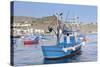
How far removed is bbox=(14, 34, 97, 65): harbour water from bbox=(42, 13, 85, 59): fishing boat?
54 millimetres

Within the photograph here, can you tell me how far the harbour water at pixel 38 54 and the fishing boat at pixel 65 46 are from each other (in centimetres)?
5

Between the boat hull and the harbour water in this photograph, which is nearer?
the harbour water

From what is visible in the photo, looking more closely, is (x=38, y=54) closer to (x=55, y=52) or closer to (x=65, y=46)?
(x=55, y=52)

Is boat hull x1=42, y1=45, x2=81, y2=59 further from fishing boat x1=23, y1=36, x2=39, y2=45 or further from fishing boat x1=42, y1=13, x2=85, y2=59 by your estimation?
fishing boat x1=23, y1=36, x2=39, y2=45

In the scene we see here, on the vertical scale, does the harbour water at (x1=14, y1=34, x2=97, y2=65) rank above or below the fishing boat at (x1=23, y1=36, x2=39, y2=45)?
below

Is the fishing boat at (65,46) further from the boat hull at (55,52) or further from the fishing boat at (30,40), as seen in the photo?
the fishing boat at (30,40)

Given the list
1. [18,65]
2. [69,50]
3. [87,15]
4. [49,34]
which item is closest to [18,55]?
[18,65]

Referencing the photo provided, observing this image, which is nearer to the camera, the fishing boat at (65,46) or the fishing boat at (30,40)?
the fishing boat at (30,40)

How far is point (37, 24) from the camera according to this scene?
2396 millimetres

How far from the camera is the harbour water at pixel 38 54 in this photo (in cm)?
229

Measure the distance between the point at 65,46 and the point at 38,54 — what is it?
0.36 meters

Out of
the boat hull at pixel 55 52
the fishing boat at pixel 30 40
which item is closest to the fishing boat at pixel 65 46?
the boat hull at pixel 55 52

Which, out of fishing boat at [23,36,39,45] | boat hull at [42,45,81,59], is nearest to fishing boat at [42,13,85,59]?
boat hull at [42,45,81,59]

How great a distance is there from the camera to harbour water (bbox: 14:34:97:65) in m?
2.29
